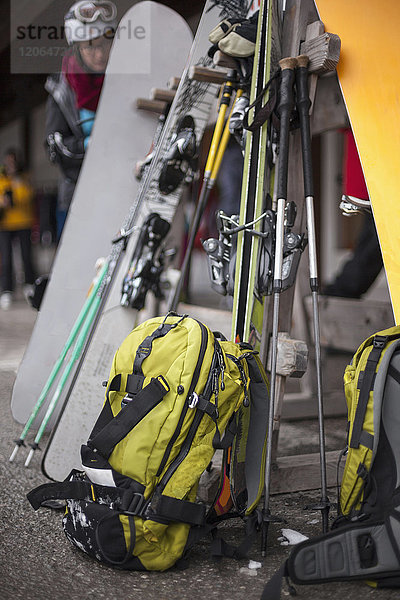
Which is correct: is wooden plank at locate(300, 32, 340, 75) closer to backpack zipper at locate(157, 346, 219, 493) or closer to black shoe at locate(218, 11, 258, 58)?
black shoe at locate(218, 11, 258, 58)

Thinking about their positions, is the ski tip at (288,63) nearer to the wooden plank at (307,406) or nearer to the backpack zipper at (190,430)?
the backpack zipper at (190,430)

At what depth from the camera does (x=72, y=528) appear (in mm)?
1624

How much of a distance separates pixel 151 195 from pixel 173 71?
2.60 feet

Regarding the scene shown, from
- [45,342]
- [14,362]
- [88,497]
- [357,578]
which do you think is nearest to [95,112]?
[45,342]

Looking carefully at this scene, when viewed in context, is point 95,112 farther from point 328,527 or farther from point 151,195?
point 328,527

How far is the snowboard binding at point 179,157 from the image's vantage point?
2.76 metres

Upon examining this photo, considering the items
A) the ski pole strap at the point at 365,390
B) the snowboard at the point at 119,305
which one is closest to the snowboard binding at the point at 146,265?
the snowboard at the point at 119,305

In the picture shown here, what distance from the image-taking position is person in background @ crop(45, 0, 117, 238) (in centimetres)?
326

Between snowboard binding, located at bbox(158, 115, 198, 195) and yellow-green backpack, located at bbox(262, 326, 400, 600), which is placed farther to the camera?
snowboard binding, located at bbox(158, 115, 198, 195)

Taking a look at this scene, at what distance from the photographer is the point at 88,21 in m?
3.20

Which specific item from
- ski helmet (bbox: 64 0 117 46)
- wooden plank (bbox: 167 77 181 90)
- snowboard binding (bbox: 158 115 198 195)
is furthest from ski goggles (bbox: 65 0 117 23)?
snowboard binding (bbox: 158 115 198 195)

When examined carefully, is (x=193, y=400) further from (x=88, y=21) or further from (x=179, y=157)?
(x=88, y=21)

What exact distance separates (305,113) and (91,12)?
1757 millimetres

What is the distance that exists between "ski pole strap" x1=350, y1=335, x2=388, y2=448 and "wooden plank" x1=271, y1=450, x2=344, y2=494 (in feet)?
1.99
